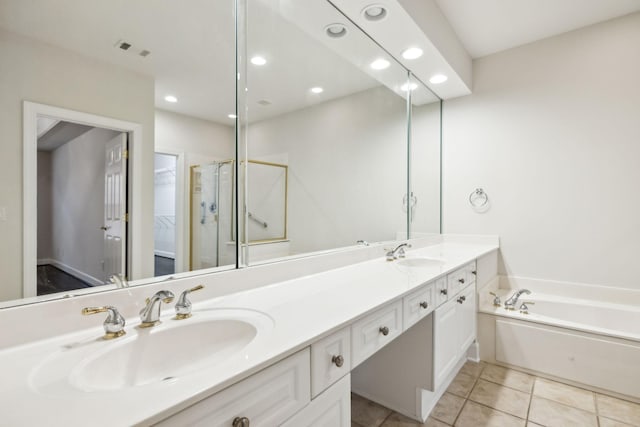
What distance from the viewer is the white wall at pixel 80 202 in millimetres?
915

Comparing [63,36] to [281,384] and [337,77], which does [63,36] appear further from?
[337,77]

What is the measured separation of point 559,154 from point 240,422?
297 centimetres

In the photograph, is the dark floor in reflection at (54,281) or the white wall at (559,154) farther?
the white wall at (559,154)

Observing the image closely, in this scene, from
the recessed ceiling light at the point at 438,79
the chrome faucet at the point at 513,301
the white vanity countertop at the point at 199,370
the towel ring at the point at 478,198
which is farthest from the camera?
the towel ring at the point at 478,198

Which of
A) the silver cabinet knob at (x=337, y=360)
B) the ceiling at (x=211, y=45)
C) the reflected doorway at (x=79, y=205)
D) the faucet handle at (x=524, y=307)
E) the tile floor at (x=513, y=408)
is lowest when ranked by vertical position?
the tile floor at (x=513, y=408)

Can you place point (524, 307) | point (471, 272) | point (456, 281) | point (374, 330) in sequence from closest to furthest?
point (374, 330) < point (456, 281) < point (471, 272) < point (524, 307)

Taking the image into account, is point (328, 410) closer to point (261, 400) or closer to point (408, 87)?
point (261, 400)

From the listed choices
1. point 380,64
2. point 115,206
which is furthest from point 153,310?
point 380,64

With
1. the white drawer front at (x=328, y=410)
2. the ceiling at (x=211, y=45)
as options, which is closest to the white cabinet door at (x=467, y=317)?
the white drawer front at (x=328, y=410)

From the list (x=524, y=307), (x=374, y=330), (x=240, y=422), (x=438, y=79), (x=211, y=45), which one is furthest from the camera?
(x=438, y=79)

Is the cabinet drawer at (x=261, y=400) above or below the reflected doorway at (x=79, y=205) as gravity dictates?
below

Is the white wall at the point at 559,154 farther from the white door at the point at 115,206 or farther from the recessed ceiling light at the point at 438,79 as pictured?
the white door at the point at 115,206

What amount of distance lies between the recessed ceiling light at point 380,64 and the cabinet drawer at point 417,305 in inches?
62.2

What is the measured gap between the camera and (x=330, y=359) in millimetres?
935
